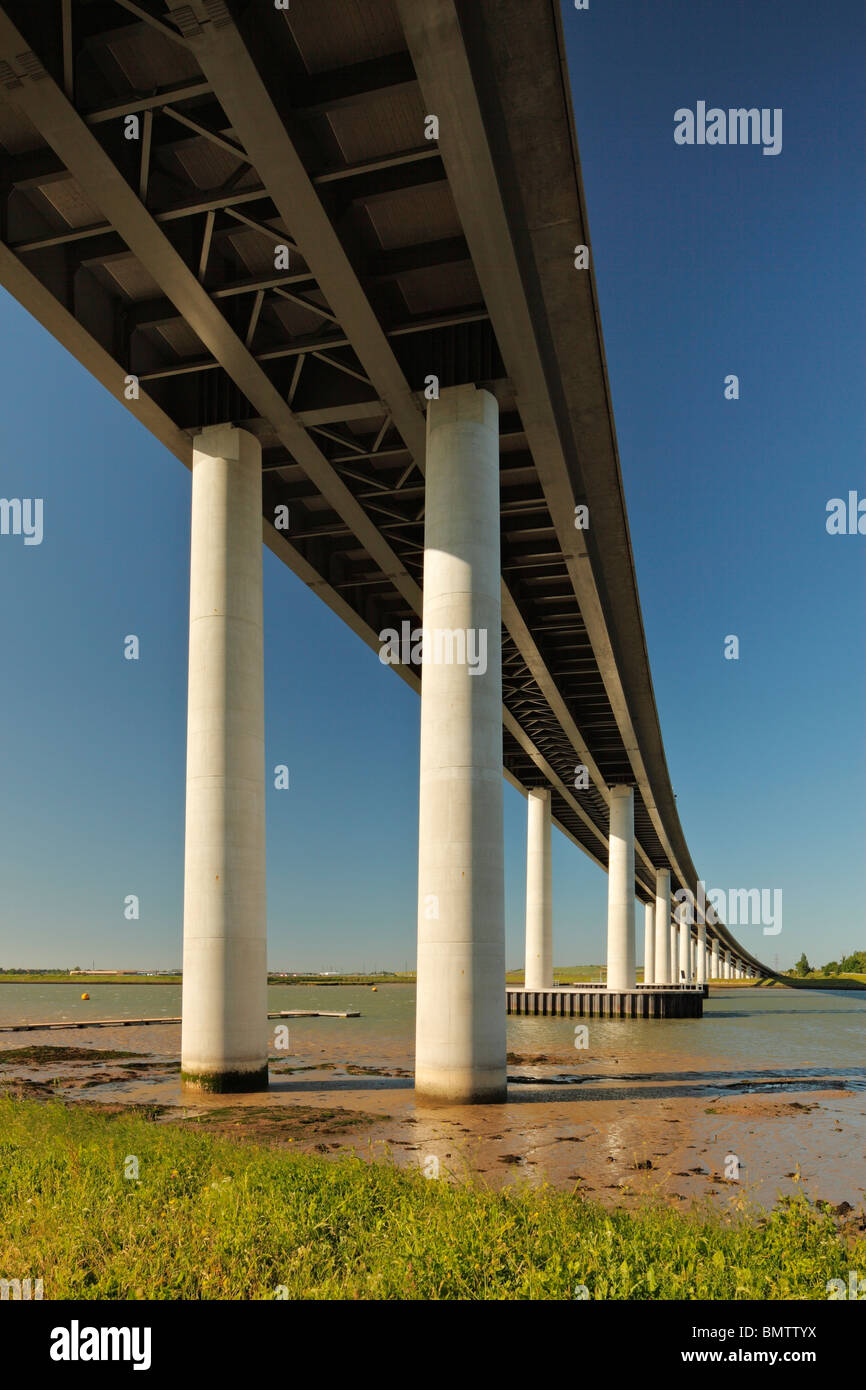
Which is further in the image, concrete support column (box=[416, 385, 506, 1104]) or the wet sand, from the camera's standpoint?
concrete support column (box=[416, 385, 506, 1104])

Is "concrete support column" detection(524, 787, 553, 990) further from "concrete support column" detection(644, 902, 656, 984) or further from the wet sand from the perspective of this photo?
"concrete support column" detection(644, 902, 656, 984)

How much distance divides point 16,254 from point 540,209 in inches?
347

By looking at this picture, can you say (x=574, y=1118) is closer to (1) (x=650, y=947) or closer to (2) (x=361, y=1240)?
(2) (x=361, y=1240)

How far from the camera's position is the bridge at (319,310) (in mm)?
14789

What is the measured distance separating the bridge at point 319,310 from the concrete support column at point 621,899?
3719cm

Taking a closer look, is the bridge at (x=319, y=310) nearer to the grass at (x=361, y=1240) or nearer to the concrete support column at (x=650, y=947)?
the grass at (x=361, y=1240)

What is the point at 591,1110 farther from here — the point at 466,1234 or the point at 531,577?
the point at 531,577

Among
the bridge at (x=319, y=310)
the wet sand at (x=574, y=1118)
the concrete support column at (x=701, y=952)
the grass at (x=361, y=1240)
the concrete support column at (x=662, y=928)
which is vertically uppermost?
the bridge at (x=319, y=310)

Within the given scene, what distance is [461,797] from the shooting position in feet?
57.7

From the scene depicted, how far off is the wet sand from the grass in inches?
66.4

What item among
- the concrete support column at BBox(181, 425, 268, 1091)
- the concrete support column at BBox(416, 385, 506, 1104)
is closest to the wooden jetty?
the concrete support column at BBox(181, 425, 268, 1091)

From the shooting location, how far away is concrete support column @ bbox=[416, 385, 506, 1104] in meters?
17.1

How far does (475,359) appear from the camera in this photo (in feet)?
64.3

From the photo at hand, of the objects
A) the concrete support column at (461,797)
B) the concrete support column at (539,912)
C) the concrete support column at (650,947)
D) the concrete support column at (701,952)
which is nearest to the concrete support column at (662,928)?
the concrete support column at (650,947)
